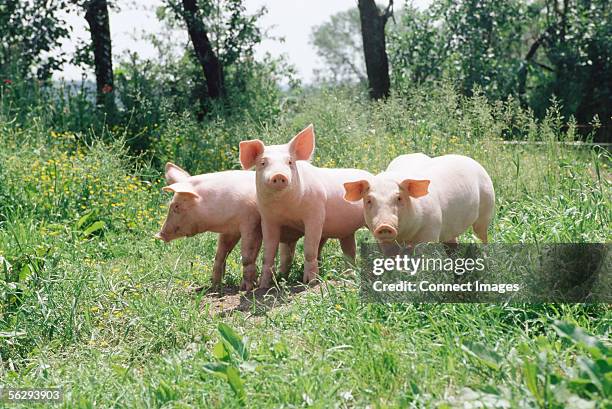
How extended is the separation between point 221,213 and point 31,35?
7601 millimetres

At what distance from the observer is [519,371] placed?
3.01 meters

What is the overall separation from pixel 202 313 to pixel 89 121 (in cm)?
595

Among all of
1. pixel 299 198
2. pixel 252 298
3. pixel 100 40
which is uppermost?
pixel 100 40

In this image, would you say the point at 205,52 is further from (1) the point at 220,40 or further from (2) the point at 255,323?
(2) the point at 255,323

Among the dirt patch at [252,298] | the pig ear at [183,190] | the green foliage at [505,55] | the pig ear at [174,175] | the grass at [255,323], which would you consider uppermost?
the green foliage at [505,55]

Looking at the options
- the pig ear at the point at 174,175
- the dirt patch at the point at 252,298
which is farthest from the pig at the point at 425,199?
the pig ear at the point at 174,175

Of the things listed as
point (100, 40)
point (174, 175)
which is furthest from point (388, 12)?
point (174, 175)

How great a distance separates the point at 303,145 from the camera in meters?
4.76

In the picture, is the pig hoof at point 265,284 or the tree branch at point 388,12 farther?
the tree branch at point 388,12

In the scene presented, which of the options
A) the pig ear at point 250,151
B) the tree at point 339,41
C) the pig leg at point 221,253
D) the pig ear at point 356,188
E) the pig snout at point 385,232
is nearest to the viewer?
the pig snout at point 385,232

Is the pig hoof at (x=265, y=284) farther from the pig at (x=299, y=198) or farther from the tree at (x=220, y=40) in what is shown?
the tree at (x=220, y=40)

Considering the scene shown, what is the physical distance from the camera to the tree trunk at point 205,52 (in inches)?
440

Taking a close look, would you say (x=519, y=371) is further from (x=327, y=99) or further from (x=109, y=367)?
(x=327, y=99)

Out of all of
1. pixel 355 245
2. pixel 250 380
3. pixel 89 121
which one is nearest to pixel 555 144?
pixel 355 245
